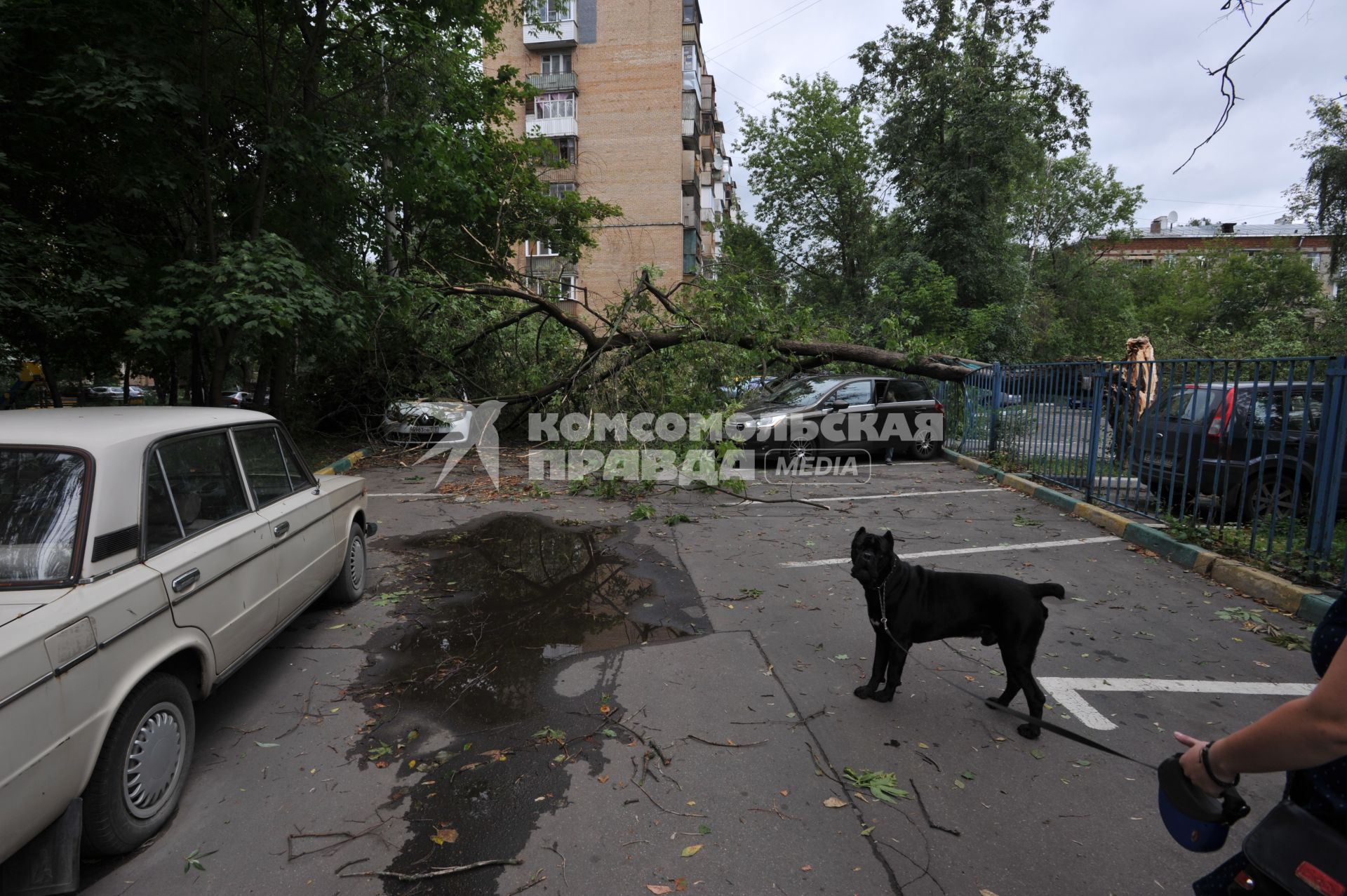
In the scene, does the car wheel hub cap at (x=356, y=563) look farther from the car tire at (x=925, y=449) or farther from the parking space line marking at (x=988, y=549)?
the car tire at (x=925, y=449)

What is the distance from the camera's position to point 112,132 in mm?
8133

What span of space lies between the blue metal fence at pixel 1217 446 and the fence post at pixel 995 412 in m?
1.33

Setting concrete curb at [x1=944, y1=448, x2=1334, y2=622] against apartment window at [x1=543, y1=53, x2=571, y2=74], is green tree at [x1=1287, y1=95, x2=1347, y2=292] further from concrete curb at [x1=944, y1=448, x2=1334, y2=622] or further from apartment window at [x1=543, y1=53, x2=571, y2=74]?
apartment window at [x1=543, y1=53, x2=571, y2=74]

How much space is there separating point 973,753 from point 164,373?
17168mm

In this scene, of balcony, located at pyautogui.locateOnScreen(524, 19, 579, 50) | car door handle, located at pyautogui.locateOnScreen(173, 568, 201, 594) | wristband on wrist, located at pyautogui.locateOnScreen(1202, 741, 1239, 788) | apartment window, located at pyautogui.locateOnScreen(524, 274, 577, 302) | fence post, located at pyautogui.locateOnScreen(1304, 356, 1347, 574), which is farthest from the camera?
balcony, located at pyautogui.locateOnScreen(524, 19, 579, 50)

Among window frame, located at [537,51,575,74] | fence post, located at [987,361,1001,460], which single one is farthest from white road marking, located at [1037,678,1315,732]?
window frame, located at [537,51,575,74]

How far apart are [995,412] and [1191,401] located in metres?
5.15

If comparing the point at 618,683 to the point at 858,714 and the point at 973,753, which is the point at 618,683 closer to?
the point at 858,714

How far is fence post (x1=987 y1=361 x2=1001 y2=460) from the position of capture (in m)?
11.4

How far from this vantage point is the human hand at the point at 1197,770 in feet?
4.23

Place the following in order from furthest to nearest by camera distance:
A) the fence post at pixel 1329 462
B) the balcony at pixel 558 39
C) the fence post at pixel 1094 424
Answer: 1. the balcony at pixel 558 39
2. the fence post at pixel 1094 424
3. the fence post at pixel 1329 462

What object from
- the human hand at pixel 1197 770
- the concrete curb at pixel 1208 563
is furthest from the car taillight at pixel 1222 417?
the human hand at pixel 1197 770

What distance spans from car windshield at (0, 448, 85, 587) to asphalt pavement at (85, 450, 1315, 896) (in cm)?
114

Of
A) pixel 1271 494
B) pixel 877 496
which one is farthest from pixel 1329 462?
pixel 877 496
